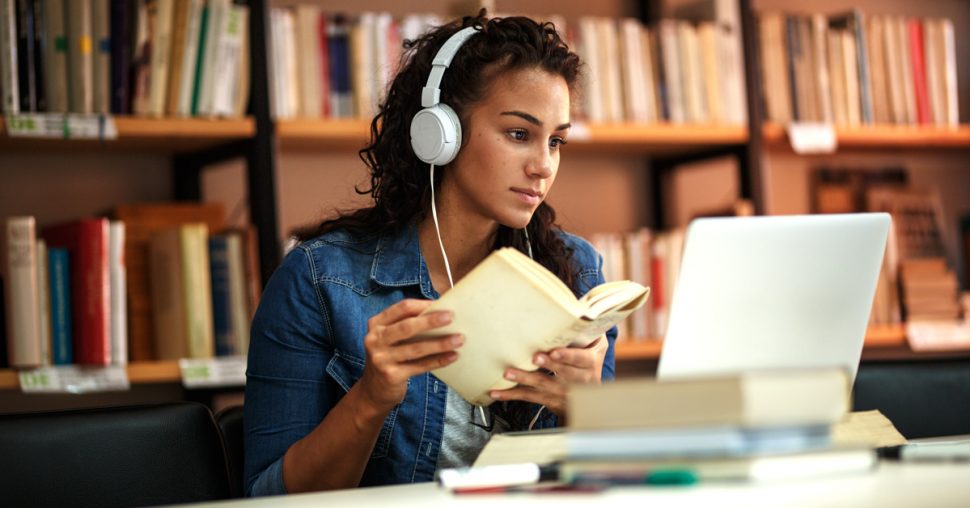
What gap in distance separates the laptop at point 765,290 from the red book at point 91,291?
1.40 meters

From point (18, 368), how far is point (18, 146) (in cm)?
48

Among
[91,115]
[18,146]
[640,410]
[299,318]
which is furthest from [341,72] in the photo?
[640,410]

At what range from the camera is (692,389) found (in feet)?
2.49

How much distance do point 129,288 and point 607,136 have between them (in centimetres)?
110

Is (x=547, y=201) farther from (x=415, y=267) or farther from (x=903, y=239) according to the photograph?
(x=903, y=239)

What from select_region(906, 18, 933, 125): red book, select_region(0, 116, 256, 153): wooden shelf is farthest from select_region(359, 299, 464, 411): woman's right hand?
select_region(906, 18, 933, 125): red book

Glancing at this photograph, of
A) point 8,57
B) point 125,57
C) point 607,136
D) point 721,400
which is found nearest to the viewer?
point 721,400

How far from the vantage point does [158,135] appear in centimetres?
218

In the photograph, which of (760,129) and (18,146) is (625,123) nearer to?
(760,129)

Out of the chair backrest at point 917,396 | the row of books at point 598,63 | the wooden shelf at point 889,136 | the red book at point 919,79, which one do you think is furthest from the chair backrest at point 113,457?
the red book at point 919,79

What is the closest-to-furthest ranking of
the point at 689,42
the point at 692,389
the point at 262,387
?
the point at 692,389 < the point at 262,387 < the point at 689,42

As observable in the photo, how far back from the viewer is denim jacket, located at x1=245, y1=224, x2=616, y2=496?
54.7 inches

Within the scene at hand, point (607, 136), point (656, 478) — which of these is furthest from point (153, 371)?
point (656, 478)

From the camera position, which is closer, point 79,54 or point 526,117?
point 526,117
